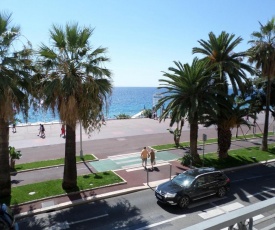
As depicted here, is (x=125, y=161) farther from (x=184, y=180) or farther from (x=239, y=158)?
(x=239, y=158)

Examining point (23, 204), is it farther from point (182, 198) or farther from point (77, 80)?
point (182, 198)

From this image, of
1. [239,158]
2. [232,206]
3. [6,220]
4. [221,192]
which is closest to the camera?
[6,220]

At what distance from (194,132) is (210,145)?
26.0 ft

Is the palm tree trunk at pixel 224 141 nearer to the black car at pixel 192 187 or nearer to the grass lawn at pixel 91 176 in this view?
the grass lawn at pixel 91 176

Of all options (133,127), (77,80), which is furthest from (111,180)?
(133,127)

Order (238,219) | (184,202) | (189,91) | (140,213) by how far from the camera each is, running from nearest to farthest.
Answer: (238,219)
(140,213)
(184,202)
(189,91)

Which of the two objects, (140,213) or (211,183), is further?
(211,183)

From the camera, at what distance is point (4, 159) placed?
49.0ft

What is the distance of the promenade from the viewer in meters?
15.6

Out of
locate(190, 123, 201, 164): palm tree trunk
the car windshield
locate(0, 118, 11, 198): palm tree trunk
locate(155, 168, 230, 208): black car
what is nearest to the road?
locate(155, 168, 230, 208): black car

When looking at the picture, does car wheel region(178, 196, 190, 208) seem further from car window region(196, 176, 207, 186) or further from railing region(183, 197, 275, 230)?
railing region(183, 197, 275, 230)

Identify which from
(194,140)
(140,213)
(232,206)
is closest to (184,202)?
(140,213)

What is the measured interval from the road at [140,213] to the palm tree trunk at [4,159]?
2.67 m

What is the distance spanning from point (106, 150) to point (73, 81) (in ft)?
43.3
